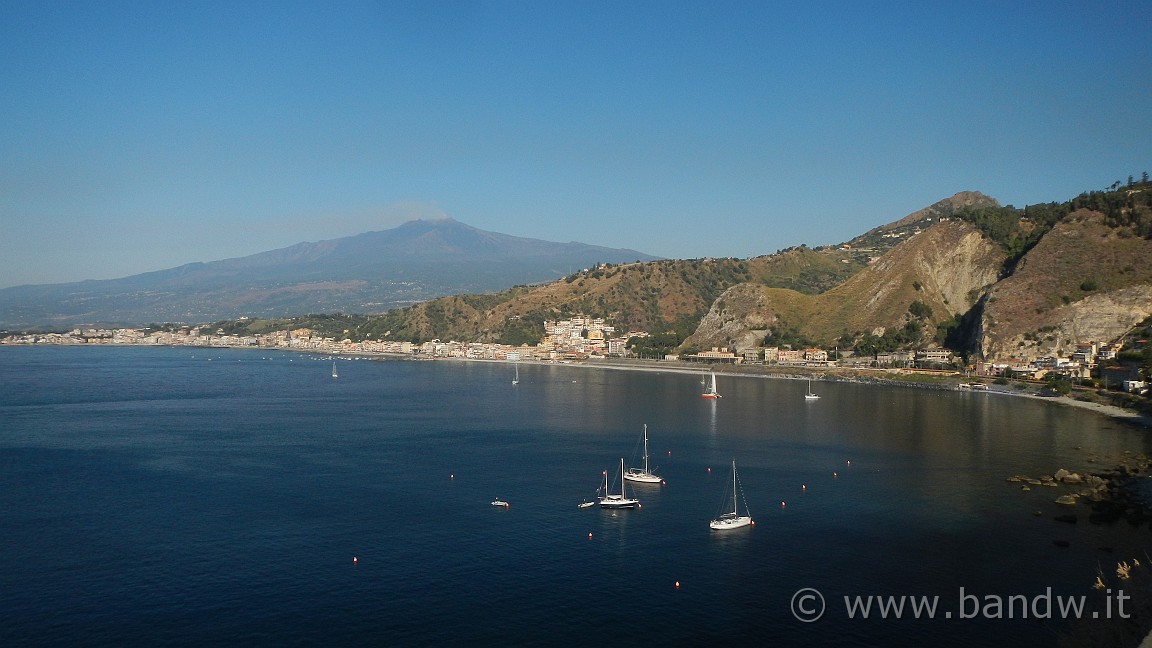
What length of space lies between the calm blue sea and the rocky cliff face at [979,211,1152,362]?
22.5 meters

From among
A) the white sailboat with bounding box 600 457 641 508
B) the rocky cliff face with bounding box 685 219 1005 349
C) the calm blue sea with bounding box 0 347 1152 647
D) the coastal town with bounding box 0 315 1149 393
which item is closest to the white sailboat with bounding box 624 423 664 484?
the calm blue sea with bounding box 0 347 1152 647

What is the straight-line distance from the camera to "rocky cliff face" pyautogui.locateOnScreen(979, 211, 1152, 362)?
68.1 meters

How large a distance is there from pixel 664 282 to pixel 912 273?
171ft

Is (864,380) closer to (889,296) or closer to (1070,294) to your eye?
(1070,294)

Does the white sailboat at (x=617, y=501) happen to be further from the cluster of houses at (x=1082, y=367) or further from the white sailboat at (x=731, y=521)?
the cluster of houses at (x=1082, y=367)

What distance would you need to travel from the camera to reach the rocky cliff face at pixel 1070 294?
68.1m

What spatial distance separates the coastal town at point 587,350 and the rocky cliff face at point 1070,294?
1.81 metres

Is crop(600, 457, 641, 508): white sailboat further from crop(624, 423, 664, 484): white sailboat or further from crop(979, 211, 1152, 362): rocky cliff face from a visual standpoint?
crop(979, 211, 1152, 362): rocky cliff face

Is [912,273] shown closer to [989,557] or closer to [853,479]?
[853,479]

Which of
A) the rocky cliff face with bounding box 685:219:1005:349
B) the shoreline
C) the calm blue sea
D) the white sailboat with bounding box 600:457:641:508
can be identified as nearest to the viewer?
the calm blue sea

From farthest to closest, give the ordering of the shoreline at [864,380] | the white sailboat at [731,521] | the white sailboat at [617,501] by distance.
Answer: the shoreline at [864,380]
the white sailboat at [617,501]
the white sailboat at [731,521]

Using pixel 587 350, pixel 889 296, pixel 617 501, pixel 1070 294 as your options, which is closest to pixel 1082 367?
pixel 1070 294

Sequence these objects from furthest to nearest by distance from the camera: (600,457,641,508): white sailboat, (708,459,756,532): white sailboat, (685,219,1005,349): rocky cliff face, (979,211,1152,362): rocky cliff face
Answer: (685,219,1005,349): rocky cliff face < (979,211,1152,362): rocky cliff face < (600,457,641,508): white sailboat < (708,459,756,532): white sailboat

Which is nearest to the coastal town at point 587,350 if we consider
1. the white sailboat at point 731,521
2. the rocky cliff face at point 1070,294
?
the rocky cliff face at point 1070,294
